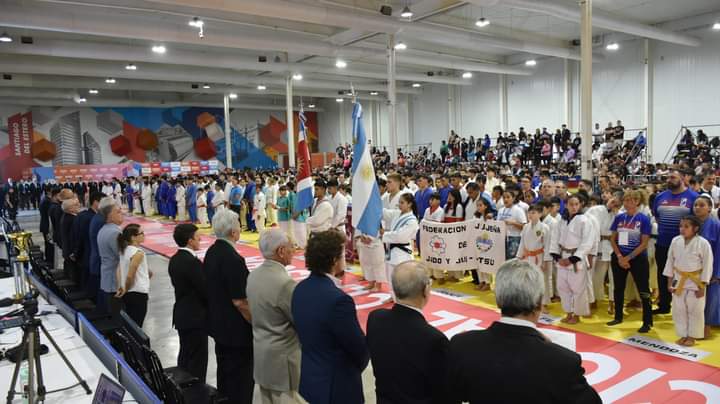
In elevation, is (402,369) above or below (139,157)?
below

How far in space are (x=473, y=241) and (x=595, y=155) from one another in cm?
1176

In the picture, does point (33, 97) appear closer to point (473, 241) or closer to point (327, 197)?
point (327, 197)

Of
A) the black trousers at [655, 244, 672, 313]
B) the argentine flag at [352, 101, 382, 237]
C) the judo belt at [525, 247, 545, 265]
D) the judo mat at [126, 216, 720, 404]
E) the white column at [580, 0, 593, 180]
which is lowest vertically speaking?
the judo mat at [126, 216, 720, 404]

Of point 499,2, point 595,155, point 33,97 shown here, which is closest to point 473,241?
point 499,2

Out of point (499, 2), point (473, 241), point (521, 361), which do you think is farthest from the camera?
point (499, 2)

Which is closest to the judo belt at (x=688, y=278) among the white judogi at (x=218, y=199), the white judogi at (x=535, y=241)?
the white judogi at (x=535, y=241)

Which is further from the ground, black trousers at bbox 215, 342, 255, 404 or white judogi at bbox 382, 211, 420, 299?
white judogi at bbox 382, 211, 420, 299

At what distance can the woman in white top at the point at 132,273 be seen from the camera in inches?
180

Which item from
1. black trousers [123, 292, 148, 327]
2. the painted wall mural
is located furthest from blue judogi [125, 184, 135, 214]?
black trousers [123, 292, 148, 327]

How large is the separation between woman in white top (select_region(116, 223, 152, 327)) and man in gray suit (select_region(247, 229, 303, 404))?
2.12m

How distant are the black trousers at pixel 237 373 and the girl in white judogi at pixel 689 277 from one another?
14.1 feet

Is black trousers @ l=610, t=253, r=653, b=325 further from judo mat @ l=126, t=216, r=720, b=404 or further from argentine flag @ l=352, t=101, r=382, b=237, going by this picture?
argentine flag @ l=352, t=101, r=382, b=237

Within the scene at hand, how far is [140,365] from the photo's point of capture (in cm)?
302

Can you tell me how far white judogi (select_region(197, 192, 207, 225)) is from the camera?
16031 millimetres
